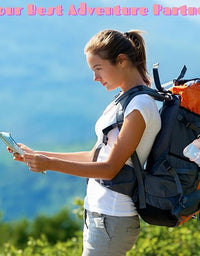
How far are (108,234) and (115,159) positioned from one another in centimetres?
35

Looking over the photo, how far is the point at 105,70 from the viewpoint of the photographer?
9.23 feet

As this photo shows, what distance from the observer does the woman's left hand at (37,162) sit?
262cm

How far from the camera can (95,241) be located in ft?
9.06

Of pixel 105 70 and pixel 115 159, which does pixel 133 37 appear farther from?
pixel 115 159

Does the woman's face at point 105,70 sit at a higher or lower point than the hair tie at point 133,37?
lower

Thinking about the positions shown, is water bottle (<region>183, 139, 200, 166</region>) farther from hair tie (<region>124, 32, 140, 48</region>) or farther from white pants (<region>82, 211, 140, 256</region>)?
hair tie (<region>124, 32, 140, 48</region>)

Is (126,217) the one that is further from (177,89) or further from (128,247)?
(177,89)

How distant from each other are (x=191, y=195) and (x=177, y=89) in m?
0.49

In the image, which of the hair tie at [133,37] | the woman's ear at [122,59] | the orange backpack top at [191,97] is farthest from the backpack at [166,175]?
the hair tie at [133,37]

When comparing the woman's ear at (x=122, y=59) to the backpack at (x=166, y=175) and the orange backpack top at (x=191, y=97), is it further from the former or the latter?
the orange backpack top at (x=191, y=97)

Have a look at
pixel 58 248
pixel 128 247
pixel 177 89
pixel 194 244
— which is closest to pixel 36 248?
pixel 58 248

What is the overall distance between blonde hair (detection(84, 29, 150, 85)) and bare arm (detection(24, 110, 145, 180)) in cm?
32

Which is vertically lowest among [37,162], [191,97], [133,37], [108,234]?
[108,234]

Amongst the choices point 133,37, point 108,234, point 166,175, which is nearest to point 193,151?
point 166,175
